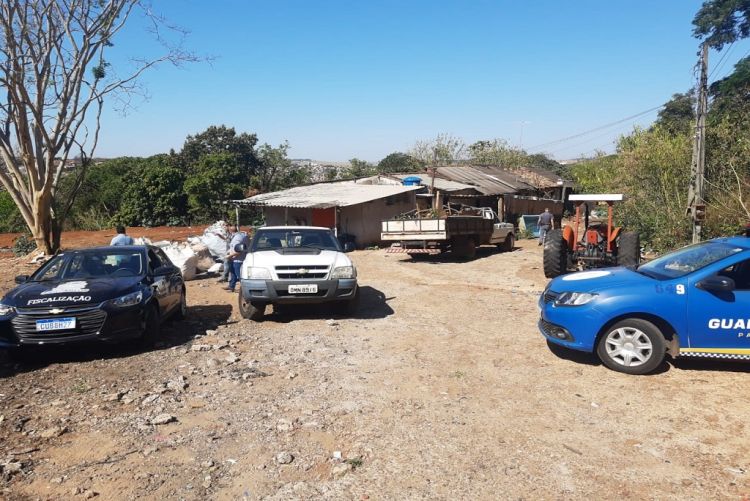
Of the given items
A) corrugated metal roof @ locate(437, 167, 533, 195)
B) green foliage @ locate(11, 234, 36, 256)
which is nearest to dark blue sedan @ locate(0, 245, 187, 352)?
green foliage @ locate(11, 234, 36, 256)

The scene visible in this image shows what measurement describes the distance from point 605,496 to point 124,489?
10.1 ft

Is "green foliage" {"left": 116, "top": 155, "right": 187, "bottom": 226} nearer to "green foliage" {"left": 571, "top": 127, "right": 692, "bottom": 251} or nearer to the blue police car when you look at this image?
"green foliage" {"left": 571, "top": 127, "right": 692, "bottom": 251}

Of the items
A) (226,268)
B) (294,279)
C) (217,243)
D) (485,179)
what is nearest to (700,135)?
(294,279)

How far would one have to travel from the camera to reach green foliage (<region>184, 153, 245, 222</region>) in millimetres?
32344

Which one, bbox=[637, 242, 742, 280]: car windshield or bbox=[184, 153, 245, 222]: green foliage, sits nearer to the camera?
bbox=[637, 242, 742, 280]: car windshield

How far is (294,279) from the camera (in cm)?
809

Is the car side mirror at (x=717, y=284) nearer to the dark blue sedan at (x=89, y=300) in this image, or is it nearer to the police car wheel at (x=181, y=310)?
the dark blue sedan at (x=89, y=300)

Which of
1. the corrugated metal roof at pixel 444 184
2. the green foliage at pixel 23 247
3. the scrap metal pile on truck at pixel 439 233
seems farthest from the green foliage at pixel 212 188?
the scrap metal pile on truck at pixel 439 233

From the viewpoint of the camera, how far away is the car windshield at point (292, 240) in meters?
8.97

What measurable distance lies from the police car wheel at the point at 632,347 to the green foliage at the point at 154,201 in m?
31.0

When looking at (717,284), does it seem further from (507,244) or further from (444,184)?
(444,184)

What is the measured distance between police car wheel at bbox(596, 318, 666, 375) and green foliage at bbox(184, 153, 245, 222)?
29488 millimetres

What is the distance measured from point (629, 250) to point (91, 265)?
33.5 ft

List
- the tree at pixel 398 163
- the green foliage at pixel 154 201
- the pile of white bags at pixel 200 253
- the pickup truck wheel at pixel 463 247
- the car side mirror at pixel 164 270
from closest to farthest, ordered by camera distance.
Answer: the car side mirror at pixel 164 270
the pile of white bags at pixel 200 253
the pickup truck wheel at pixel 463 247
the green foliage at pixel 154 201
the tree at pixel 398 163
